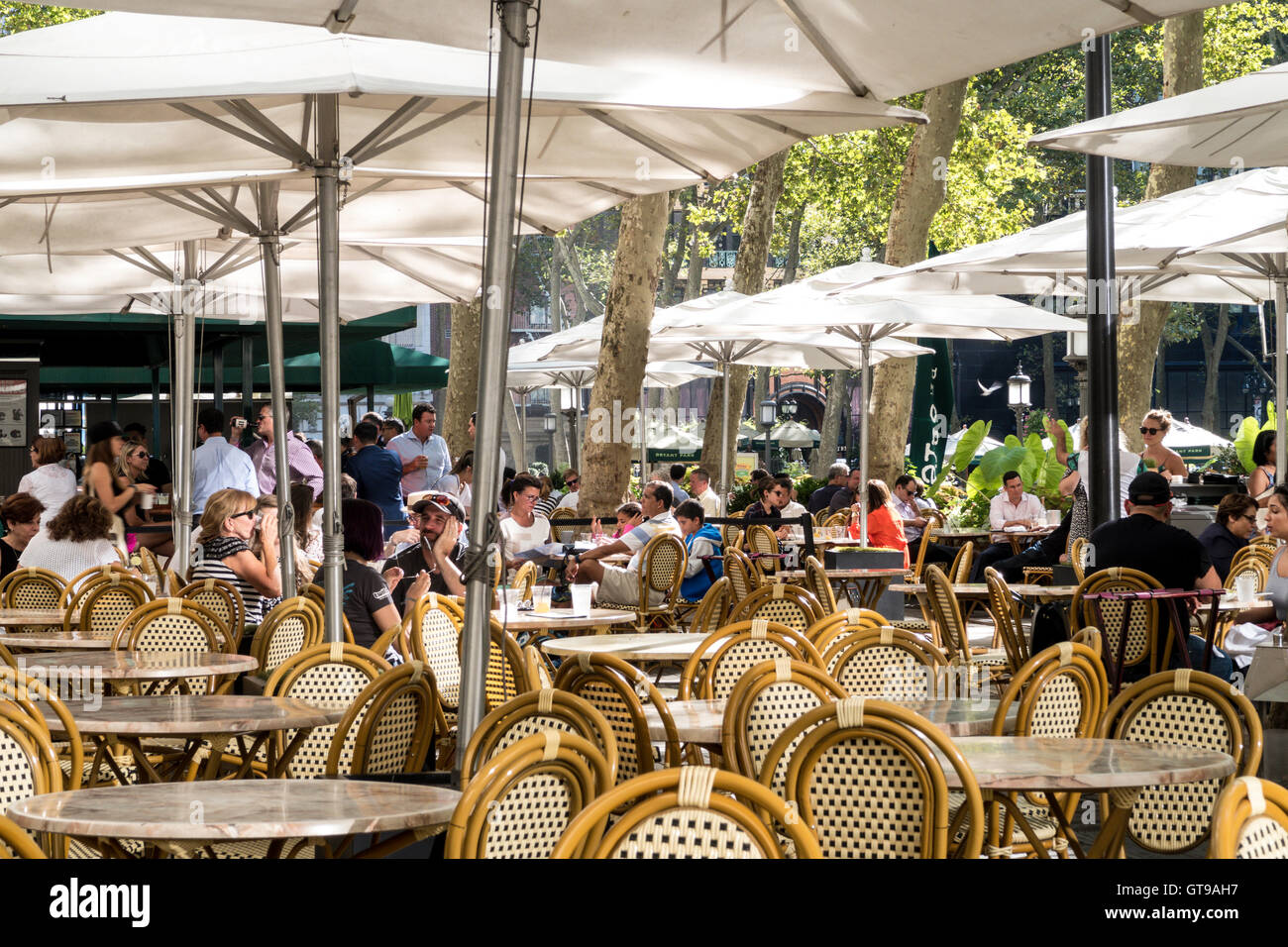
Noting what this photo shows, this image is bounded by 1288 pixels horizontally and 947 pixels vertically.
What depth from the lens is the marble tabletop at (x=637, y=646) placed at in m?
6.78

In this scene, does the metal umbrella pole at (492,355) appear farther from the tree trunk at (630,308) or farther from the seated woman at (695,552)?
the tree trunk at (630,308)

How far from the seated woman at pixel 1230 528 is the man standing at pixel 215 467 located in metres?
7.20

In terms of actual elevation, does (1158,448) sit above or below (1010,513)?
above

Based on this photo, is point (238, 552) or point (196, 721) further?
point (238, 552)

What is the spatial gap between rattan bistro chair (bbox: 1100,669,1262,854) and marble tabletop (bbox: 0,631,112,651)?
4.71m

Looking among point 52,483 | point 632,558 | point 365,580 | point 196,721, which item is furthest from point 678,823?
point 52,483

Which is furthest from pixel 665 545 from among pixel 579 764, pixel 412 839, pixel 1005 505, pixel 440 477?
pixel 579 764

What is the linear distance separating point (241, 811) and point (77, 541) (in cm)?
622

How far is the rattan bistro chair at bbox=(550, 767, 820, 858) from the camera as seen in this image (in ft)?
8.97

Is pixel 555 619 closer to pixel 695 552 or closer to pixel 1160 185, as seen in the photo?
pixel 695 552

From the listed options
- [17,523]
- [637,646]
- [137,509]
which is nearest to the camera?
[637,646]

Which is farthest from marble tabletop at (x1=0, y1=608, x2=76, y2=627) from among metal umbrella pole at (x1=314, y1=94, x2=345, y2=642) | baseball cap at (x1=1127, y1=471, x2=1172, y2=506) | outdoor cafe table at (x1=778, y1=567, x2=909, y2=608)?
outdoor cafe table at (x1=778, y1=567, x2=909, y2=608)

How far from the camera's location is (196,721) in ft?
15.7
